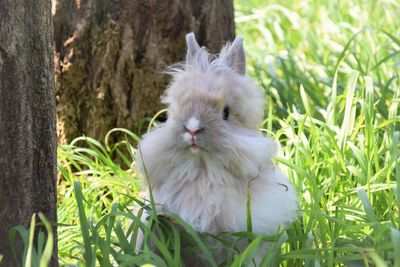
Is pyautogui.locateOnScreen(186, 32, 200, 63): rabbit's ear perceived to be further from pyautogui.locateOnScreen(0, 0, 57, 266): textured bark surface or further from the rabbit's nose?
pyautogui.locateOnScreen(0, 0, 57, 266): textured bark surface

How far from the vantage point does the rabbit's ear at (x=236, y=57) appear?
3.26 metres

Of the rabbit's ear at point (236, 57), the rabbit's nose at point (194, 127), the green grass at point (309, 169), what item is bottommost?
the green grass at point (309, 169)

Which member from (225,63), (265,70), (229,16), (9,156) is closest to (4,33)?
(9,156)

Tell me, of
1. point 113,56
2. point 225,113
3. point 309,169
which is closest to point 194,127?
point 225,113

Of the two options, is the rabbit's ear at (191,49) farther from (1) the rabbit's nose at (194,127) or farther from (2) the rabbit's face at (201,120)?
(1) the rabbit's nose at (194,127)

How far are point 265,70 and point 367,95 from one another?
1.37 metres

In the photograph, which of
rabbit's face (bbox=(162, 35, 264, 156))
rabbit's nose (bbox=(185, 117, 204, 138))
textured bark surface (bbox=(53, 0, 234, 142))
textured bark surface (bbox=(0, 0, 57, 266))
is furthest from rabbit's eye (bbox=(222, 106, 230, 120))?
textured bark surface (bbox=(53, 0, 234, 142))

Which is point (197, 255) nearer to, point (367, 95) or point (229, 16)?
point (367, 95)

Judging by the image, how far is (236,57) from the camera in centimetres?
327

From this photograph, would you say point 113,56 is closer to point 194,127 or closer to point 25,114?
point 194,127

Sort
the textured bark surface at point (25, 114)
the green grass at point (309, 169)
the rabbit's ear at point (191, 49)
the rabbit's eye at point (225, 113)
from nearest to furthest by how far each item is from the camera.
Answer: the textured bark surface at point (25, 114)
the green grass at point (309, 169)
the rabbit's eye at point (225, 113)
the rabbit's ear at point (191, 49)

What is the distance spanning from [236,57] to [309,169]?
75 centimetres

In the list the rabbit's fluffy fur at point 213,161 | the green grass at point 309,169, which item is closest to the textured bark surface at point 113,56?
the green grass at point 309,169

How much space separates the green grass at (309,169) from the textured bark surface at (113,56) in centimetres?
15
